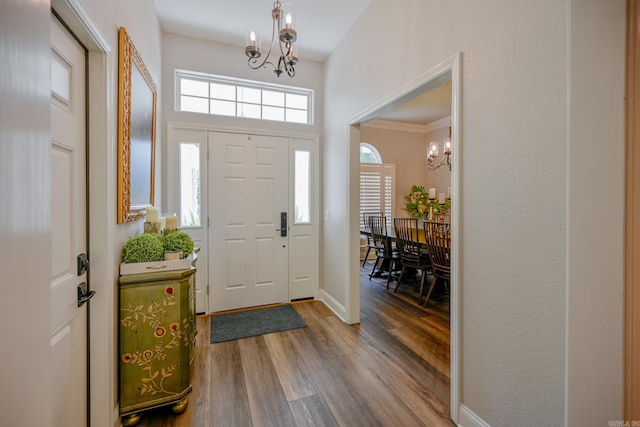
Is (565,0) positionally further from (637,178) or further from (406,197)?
(406,197)

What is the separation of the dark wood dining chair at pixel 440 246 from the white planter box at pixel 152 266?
2.56m

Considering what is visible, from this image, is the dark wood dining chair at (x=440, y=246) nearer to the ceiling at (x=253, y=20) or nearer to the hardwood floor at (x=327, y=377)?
the hardwood floor at (x=327, y=377)

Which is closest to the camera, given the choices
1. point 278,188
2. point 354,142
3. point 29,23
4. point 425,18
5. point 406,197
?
point 29,23

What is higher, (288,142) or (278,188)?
(288,142)

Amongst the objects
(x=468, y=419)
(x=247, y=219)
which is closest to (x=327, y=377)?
(x=468, y=419)

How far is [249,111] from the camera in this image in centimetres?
345

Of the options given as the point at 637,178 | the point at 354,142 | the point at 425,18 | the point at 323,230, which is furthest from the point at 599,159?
the point at 323,230

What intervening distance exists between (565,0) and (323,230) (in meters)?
2.90

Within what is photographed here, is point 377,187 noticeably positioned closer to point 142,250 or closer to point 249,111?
point 249,111

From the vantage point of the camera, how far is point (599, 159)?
96 cm

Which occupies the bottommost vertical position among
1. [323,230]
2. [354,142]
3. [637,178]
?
[323,230]

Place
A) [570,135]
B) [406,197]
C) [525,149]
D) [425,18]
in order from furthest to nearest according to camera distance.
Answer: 1. [406,197]
2. [425,18]
3. [525,149]
4. [570,135]

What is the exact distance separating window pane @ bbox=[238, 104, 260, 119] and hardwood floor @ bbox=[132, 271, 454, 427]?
2.46 metres

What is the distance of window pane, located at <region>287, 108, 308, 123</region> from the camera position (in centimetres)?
362
